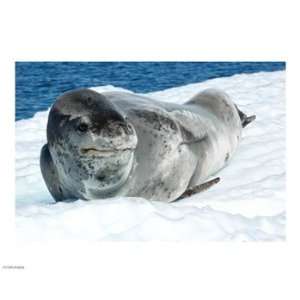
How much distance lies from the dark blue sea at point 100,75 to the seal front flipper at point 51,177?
583 mm

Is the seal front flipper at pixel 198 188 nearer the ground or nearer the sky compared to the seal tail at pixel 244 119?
nearer the ground

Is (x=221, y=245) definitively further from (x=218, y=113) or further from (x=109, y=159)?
(x=218, y=113)

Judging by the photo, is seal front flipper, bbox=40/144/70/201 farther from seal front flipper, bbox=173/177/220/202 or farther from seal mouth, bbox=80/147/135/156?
seal front flipper, bbox=173/177/220/202

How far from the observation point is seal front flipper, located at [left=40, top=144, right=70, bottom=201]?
13.1 feet

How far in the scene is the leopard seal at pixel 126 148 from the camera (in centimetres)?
361

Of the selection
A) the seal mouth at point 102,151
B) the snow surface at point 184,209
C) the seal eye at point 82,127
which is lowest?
the snow surface at point 184,209

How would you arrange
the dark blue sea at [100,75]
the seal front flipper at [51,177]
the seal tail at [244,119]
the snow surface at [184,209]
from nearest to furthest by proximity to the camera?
the snow surface at [184,209], the seal front flipper at [51,177], the dark blue sea at [100,75], the seal tail at [244,119]

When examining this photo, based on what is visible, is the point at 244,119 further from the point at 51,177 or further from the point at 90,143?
the point at 90,143

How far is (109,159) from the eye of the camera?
3.60m

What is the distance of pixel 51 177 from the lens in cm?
403

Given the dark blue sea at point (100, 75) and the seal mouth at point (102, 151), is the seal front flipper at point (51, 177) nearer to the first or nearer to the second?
the seal mouth at point (102, 151)

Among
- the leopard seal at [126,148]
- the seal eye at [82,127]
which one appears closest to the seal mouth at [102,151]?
the leopard seal at [126,148]
